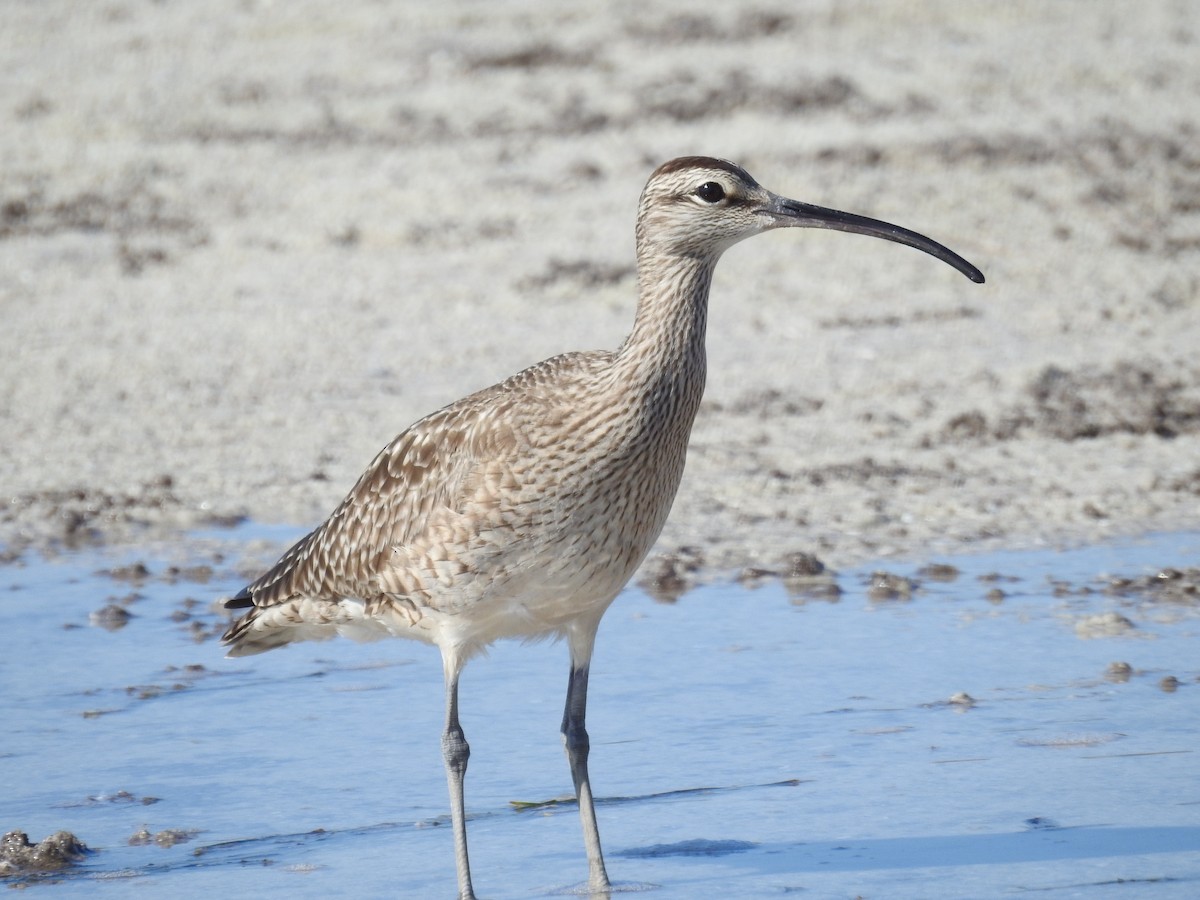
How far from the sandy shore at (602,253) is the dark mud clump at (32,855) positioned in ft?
9.96

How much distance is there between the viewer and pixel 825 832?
5078 mm

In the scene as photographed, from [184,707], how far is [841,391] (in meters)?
4.16

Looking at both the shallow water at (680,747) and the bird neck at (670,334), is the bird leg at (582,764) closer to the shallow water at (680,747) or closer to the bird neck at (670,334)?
the shallow water at (680,747)

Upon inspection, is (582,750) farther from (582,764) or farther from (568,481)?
(568,481)

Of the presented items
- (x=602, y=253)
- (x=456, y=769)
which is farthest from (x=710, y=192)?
(x=602, y=253)

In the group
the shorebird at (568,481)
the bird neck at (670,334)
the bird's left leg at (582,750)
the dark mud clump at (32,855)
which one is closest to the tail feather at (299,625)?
the shorebird at (568,481)

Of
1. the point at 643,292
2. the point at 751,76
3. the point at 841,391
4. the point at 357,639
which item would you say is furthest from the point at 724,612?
the point at 751,76

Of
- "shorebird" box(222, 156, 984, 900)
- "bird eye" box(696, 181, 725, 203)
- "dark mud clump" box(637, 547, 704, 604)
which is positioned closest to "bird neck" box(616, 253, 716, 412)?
"shorebird" box(222, 156, 984, 900)

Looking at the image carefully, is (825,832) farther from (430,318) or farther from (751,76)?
(751,76)

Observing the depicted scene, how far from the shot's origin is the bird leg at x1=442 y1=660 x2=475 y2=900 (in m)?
4.80

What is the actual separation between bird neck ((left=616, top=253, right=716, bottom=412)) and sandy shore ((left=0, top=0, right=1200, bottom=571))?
243cm

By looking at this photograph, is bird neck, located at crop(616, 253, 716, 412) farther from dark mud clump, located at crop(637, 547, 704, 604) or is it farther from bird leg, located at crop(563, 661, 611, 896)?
dark mud clump, located at crop(637, 547, 704, 604)

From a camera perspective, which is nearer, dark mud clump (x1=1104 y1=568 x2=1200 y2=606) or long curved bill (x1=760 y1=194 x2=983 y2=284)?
long curved bill (x1=760 y1=194 x2=983 y2=284)

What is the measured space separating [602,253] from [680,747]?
5.67 metres
